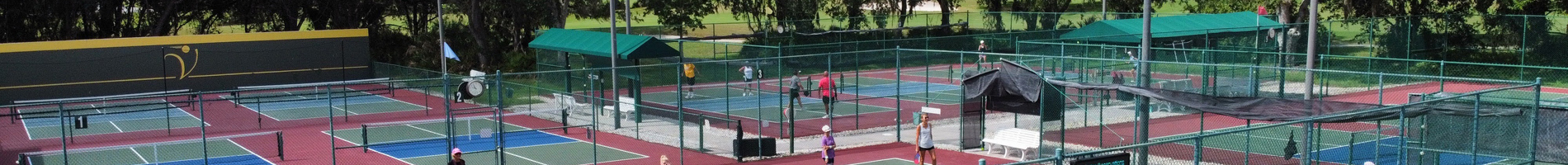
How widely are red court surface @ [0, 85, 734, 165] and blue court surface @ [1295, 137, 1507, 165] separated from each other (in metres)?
8.62

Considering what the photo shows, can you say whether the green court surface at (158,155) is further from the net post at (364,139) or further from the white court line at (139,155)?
the net post at (364,139)

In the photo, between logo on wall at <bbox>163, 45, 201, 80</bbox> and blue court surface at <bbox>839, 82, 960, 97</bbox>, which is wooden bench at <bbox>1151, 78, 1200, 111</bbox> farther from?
logo on wall at <bbox>163, 45, 201, 80</bbox>

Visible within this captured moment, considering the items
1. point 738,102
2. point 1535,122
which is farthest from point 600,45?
point 1535,122

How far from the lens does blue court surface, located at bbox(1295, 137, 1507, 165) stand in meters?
16.1

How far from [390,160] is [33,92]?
1822 centimetres

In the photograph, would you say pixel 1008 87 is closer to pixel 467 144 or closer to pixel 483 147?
pixel 483 147

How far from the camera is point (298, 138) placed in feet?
85.3

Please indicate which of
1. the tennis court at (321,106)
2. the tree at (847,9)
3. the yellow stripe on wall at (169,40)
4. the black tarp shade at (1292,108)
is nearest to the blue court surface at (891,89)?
the tennis court at (321,106)

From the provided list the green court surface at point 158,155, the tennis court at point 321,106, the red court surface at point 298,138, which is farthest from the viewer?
the tennis court at point 321,106

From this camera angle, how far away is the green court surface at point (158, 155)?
21.5 metres

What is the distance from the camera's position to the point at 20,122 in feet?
96.3

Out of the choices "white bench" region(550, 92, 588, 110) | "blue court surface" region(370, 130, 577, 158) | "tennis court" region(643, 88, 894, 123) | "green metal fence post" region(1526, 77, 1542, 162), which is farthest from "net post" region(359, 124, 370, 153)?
"green metal fence post" region(1526, 77, 1542, 162)

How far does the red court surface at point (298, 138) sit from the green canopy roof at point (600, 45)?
228cm

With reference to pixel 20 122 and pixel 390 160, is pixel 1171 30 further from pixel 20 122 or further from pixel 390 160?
pixel 20 122
